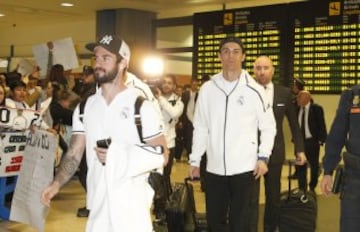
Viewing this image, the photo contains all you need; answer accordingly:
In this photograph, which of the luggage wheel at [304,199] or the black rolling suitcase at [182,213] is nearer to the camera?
the black rolling suitcase at [182,213]

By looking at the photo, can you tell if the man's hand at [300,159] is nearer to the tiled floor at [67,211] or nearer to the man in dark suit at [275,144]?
the man in dark suit at [275,144]

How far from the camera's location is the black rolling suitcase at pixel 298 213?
554 cm

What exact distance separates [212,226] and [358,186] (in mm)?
1330

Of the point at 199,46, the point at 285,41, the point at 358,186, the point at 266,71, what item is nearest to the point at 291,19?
the point at 285,41

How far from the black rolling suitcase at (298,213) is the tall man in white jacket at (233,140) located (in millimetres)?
1416

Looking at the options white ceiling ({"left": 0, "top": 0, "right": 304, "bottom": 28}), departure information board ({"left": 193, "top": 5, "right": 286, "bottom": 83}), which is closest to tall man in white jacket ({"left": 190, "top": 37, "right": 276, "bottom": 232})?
departure information board ({"left": 193, "top": 5, "right": 286, "bottom": 83})

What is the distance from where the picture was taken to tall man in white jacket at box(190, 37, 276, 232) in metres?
4.17

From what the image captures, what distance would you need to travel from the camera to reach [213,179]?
4.29 m

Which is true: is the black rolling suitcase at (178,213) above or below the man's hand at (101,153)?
below

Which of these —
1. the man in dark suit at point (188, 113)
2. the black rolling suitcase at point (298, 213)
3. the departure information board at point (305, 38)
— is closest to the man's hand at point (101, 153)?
the black rolling suitcase at point (298, 213)

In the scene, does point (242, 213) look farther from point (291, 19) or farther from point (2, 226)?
point (291, 19)

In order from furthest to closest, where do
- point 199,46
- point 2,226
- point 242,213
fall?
point 199,46
point 2,226
point 242,213

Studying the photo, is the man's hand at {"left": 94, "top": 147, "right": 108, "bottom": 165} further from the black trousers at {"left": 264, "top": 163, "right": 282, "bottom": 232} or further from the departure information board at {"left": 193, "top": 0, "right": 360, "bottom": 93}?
the departure information board at {"left": 193, "top": 0, "right": 360, "bottom": 93}

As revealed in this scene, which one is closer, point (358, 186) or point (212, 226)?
point (358, 186)
